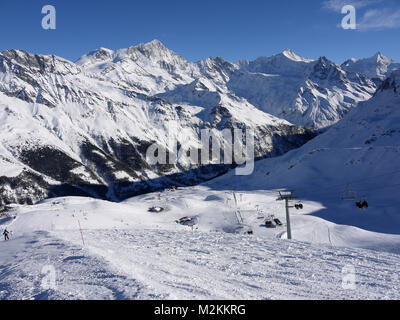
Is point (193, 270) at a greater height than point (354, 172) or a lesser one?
greater

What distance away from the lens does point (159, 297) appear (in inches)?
380

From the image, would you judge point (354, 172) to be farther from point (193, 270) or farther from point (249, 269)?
point (193, 270)

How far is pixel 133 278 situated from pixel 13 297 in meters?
4.27

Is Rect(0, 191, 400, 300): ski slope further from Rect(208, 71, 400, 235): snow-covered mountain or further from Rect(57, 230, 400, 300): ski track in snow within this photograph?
Rect(208, 71, 400, 235): snow-covered mountain

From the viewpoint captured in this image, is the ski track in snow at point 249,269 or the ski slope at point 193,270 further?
the ski track in snow at point 249,269

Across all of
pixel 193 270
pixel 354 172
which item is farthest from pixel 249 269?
pixel 354 172

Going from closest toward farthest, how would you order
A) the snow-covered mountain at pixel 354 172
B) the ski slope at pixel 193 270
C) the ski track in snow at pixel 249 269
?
1. the ski slope at pixel 193 270
2. the ski track in snow at pixel 249 269
3. the snow-covered mountain at pixel 354 172

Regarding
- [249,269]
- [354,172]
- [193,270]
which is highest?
[193,270]

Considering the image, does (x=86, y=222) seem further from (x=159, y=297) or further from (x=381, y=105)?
(x=381, y=105)

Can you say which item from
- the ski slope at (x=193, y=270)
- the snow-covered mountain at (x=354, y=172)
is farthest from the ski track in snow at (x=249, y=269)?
the snow-covered mountain at (x=354, y=172)

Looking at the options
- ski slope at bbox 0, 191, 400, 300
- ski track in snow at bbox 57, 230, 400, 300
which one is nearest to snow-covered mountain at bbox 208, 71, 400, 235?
ski track in snow at bbox 57, 230, 400, 300

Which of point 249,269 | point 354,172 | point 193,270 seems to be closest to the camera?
point 193,270

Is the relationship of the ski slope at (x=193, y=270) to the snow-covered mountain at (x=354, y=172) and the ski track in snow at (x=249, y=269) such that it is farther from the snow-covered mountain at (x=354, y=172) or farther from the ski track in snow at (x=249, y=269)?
the snow-covered mountain at (x=354, y=172)

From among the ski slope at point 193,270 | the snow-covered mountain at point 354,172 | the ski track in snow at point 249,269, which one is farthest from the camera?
the snow-covered mountain at point 354,172
